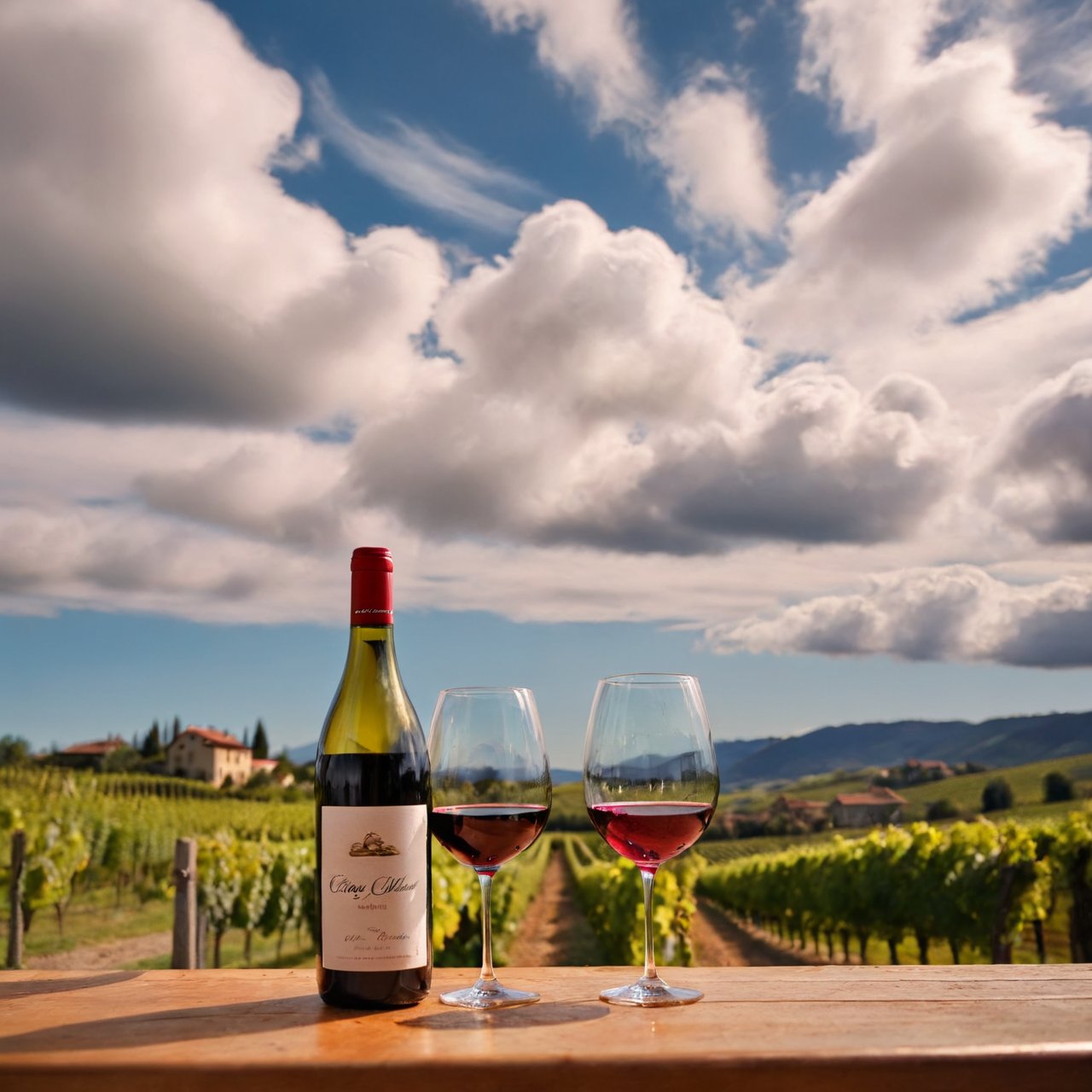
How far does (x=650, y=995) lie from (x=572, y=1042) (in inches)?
9.9

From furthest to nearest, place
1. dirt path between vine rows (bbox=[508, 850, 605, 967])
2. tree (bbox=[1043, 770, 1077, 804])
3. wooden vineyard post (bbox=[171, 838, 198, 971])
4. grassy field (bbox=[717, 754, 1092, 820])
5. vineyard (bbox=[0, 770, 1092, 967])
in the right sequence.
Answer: grassy field (bbox=[717, 754, 1092, 820]) < tree (bbox=[1043, 770, 1077, 804]) < dirt path between vine rows (bbox=[508, 850, 605, 967]) < vineyard (bbox=[0, 770, 1092, 967]) < wooden vineyard post (bbox=[171, 838, 198, 971])

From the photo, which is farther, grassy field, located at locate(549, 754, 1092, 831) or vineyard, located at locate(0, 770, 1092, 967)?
grassy field, located at locate(549, 754, 1092, 831)

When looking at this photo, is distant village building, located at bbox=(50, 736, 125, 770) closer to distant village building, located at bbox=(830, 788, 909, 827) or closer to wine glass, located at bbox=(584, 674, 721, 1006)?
distant village building, located at bbox=(830, 788, 909, 827)

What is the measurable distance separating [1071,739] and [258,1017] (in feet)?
549

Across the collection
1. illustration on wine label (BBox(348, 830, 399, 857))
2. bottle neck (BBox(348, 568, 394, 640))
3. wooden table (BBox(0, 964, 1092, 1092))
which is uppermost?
bottle neck (BBox(348, 568, 394, 640))

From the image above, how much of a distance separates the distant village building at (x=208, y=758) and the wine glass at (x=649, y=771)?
275 feet

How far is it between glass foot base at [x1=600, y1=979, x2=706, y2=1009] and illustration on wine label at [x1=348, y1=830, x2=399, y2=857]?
0.36m

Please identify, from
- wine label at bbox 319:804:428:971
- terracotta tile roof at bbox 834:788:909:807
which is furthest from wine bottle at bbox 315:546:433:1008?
terracotta tile roof at bbox 834:788:909:807

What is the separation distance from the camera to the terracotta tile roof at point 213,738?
8350 cm

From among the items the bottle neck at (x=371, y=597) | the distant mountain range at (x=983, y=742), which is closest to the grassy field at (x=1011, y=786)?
the bottle neck at (x=371, y=597)

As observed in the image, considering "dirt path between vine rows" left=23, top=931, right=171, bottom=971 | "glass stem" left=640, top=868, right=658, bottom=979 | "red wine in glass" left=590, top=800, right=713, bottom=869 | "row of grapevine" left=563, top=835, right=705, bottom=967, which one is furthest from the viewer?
"dirt path between vine rows" left=23, top=931, right=171, bottom=971

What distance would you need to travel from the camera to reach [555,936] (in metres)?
19.8

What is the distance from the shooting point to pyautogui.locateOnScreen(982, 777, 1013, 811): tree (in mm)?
55188

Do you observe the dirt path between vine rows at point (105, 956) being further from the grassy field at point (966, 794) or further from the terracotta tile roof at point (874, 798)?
the terracotta tile roof at point (874, 798)
